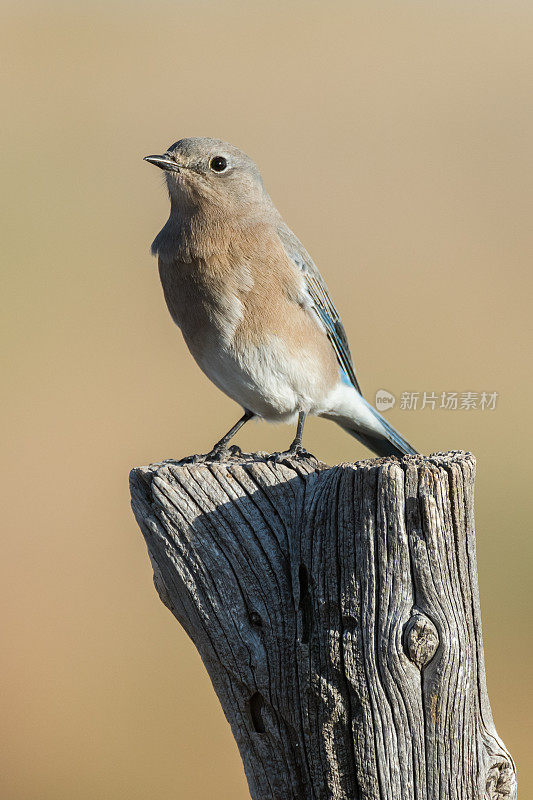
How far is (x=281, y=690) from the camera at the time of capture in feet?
8.71

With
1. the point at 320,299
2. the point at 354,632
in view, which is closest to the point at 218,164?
the point at 320,299

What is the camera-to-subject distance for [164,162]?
4.29 meters

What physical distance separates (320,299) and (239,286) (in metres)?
0.68

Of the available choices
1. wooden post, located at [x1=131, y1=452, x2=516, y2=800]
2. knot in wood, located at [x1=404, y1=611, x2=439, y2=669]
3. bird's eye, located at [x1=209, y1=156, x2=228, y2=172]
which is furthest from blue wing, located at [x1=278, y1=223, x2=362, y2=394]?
knot in wood, located at [x1=404, y1=611, x2=439, y2=669]

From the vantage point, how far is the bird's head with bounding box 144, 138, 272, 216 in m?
4.37

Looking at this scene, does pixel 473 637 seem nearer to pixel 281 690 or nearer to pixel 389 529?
pixel 389 529

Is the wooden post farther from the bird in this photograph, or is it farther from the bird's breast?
the bird's breast

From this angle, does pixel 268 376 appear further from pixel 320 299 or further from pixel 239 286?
pixel 320 299

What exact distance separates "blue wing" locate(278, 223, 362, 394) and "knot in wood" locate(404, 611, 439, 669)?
2.51 m

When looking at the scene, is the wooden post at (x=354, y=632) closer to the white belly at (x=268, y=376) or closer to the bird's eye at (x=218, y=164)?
the white belly at (x=268, y=376)

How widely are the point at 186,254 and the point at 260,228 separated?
0.45 m

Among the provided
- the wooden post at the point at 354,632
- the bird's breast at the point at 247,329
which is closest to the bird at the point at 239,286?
the bird's breast at the point at 247,329

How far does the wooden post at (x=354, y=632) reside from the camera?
2.42m

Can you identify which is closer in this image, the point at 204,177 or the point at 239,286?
the point at 239,286
